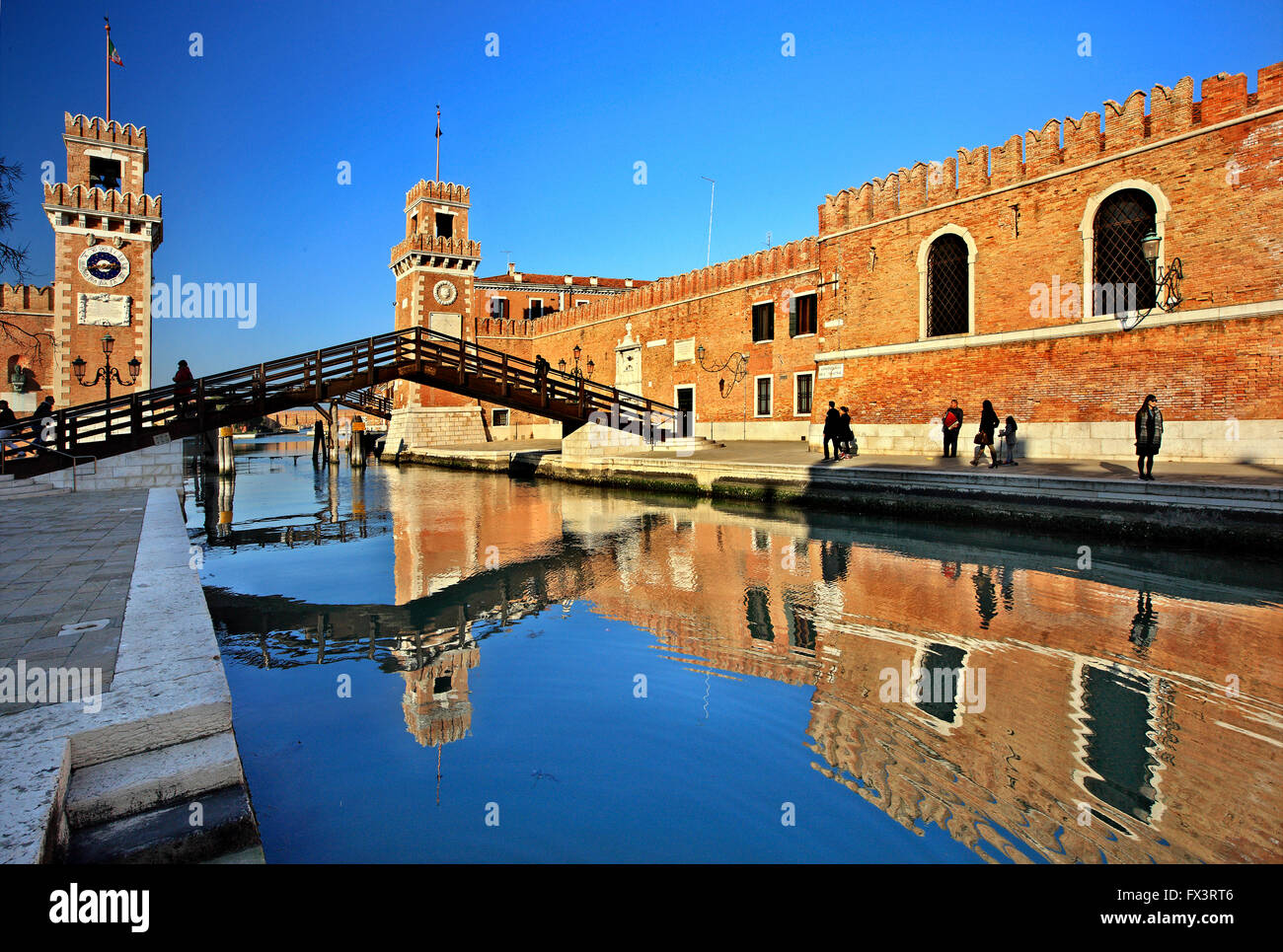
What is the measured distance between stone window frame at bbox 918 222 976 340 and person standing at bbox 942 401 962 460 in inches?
76.6

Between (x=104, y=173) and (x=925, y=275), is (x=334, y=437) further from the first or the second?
(x=925, y=275)

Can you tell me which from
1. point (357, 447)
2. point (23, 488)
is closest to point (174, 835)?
point (23, 488)

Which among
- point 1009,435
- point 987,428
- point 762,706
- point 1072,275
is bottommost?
point 762,706

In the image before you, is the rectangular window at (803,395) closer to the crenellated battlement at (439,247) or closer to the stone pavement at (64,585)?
the stone pavement at (64,585)

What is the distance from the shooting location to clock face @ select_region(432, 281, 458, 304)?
110 feet

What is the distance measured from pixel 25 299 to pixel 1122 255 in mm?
39362

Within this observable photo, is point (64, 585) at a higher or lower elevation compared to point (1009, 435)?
lower

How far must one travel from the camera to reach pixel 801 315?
2239cm

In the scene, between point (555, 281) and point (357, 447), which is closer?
point (357, 447)

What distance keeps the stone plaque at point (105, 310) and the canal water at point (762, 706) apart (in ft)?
69.5

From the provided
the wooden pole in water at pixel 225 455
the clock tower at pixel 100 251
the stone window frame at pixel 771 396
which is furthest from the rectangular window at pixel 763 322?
the clock tower at pixel 100 251

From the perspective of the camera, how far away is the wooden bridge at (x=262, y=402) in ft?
40.9

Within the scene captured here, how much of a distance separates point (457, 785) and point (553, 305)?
43636 millimetres
